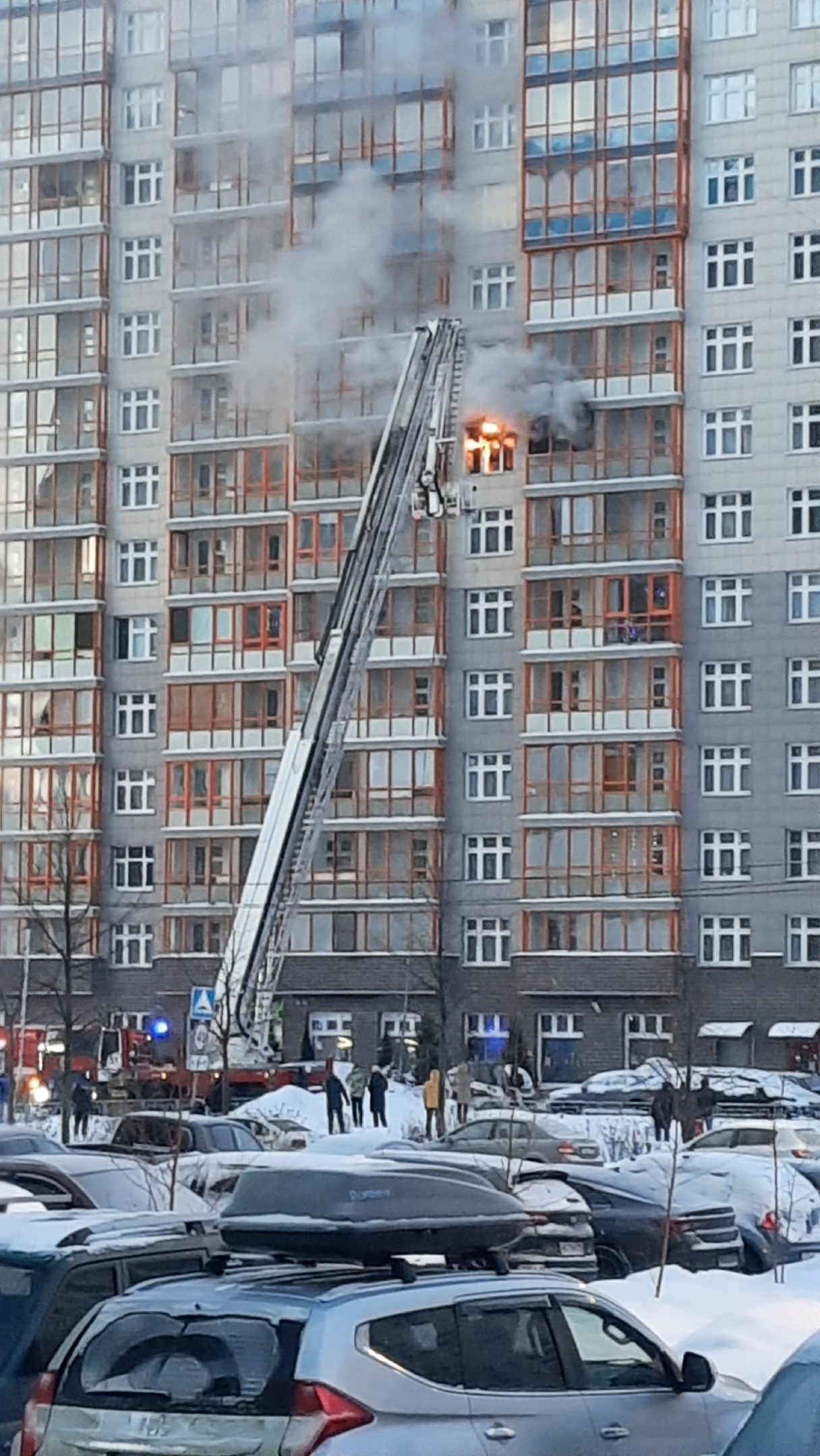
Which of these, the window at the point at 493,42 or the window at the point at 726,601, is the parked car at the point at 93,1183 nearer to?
the window at the point at 726,601

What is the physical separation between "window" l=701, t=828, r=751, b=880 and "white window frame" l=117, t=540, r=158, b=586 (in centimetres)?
2030

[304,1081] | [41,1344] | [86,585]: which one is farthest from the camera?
[86,585]

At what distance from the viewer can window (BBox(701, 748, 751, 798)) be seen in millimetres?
74500

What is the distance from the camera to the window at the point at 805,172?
246 ft

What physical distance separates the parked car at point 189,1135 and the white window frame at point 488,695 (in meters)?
44.4

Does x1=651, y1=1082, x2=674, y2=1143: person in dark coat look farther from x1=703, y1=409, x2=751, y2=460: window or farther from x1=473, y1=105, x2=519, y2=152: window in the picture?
x1=473, y1=105, x2=519, y2=152: window

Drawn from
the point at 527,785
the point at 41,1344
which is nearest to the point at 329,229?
the point at 527,785

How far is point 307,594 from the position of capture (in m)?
78.2

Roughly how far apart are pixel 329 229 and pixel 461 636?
13.3 metres

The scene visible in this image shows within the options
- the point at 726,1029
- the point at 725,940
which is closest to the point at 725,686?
the point at 725,940

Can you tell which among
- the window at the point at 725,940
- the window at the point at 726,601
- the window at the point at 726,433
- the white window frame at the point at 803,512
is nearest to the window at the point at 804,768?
the window at the point at 725,940

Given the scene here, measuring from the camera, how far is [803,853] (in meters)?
73.9

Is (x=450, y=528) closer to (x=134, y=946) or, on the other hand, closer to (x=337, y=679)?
(x=337, y=679)

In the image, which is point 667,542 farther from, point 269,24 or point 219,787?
point 269,24
